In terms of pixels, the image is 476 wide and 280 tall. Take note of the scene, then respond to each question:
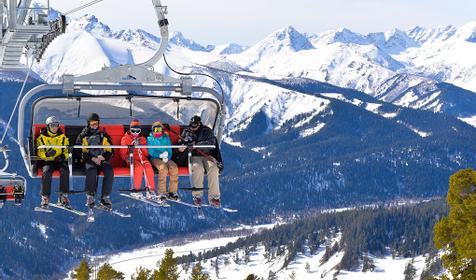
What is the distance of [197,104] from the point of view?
2384 cm

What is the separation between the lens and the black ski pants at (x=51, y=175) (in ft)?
75.9

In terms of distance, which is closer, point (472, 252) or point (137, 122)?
point (137, 122)

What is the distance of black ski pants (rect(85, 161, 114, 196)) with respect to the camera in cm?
2292

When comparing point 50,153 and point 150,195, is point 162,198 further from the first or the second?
point 50,153

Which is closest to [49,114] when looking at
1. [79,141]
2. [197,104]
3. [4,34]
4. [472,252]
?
[79,141]

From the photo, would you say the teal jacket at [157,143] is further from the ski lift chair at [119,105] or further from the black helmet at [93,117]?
the black helmet at [93,117]

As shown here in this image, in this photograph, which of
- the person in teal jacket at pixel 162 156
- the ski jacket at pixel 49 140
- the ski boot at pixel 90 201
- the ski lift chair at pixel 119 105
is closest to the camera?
the ski lift chair at pixel 119 105

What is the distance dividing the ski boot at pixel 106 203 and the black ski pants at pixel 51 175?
2.84 feet

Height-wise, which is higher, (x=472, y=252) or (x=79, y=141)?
(x=79, y=141)

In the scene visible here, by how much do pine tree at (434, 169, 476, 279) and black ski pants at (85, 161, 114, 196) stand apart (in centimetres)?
870

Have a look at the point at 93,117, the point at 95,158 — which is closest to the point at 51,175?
the point at 95,158

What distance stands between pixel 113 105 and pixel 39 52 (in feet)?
6.74

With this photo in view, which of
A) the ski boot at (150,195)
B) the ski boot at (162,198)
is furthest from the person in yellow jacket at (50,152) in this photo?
the ski boot at (162,198)

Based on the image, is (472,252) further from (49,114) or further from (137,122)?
(49,114)
